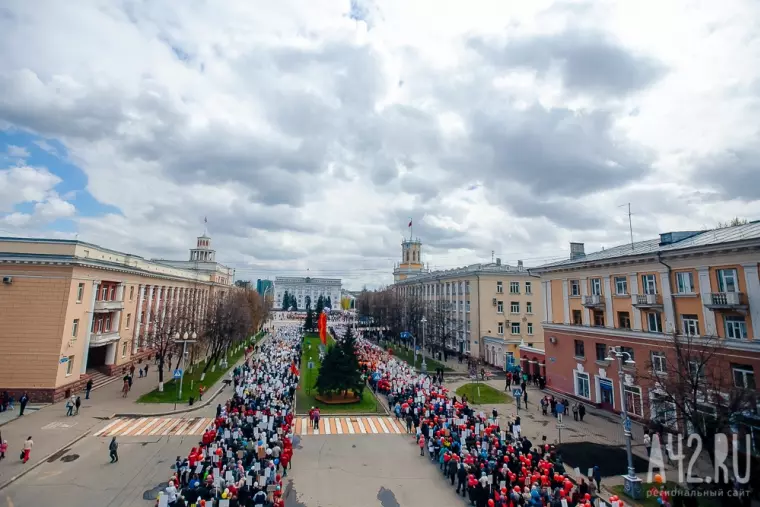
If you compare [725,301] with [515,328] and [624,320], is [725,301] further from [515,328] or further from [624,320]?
[515,328]

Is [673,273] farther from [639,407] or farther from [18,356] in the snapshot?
[18,356]

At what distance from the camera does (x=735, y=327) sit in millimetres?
20438

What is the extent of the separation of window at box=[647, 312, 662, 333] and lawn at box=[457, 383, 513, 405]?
11.8 metres

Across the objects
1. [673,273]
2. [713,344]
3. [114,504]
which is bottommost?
[114,504]

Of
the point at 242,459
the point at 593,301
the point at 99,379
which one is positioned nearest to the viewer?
the point at 242,459

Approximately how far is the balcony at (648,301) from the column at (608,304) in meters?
2.68

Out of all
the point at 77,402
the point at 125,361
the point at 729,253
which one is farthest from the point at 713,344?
the point at 125,361

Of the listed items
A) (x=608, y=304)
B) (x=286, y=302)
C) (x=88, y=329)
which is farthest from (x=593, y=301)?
(x=286, y=302)

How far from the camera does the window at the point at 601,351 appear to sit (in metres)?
28.8

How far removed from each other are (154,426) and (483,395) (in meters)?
24.3

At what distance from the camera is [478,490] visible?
1437cm

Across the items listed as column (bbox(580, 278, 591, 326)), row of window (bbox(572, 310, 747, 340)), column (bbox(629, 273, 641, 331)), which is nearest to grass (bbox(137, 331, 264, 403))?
column (bbox(580, 278, 591, 326))

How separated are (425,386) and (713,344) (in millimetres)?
18902

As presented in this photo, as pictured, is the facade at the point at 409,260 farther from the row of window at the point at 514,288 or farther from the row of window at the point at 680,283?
the row of window at the point at 680,283
